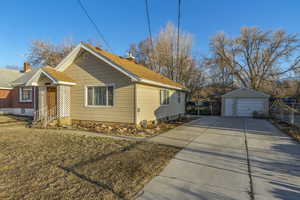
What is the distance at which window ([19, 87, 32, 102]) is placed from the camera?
1630cm

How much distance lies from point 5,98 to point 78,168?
19083 mm

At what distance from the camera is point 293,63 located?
25.8 m

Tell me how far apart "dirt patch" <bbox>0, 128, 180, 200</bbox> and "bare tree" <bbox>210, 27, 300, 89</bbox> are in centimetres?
2688

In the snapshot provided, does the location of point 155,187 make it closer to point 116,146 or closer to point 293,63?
point 116,146

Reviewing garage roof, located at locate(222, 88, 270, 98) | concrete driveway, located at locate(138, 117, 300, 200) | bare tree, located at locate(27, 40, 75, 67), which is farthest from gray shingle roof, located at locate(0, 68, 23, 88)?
garage roof, located at locate(222, 88, 270, 98)

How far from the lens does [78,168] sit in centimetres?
406

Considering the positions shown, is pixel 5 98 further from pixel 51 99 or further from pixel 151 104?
pixel 151 104

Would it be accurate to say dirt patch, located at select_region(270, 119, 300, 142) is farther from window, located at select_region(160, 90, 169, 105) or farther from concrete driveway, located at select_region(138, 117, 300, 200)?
window, located at select_region(160, 90, 169, 105)

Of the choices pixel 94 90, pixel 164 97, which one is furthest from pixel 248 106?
pixel 94 90

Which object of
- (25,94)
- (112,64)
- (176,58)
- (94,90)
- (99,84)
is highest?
(176,58)

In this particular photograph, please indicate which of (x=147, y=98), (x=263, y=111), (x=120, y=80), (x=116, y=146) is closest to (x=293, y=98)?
(x=263, y=111)

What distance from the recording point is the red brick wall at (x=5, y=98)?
17.3 metres

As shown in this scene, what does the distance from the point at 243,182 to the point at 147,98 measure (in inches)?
300

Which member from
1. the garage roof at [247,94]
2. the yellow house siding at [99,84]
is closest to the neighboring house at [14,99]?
the yellow house siding at [99,84]
